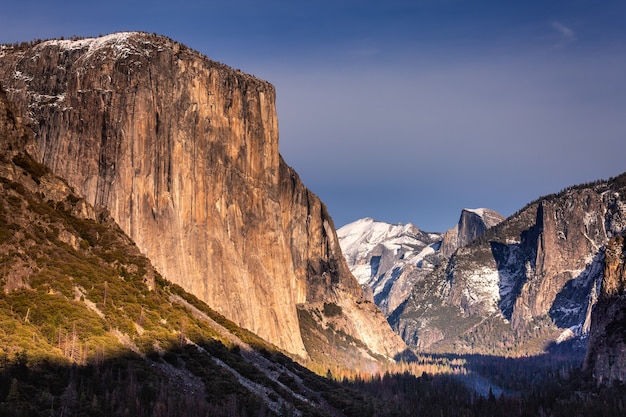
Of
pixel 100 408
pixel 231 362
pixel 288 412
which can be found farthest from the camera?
pixel 231 362

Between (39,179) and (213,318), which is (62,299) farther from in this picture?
(213,318)

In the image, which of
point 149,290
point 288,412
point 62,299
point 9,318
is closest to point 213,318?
point 149,290

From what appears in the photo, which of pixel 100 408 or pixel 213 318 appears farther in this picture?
pixel 213 318

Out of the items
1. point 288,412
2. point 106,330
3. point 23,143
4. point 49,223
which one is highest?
point 23,143

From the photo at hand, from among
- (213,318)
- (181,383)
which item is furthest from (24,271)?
(213,318)

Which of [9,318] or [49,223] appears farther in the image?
[49,223]

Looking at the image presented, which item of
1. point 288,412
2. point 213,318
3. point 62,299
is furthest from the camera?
point 213,318

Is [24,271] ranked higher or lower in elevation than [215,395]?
higher

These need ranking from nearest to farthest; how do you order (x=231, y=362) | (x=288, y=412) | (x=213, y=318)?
1. (x=288, y=412)
2. (x=231, y=362)
3. (x=213, y=318)

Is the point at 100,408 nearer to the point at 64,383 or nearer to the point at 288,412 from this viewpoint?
the point at 64,383
